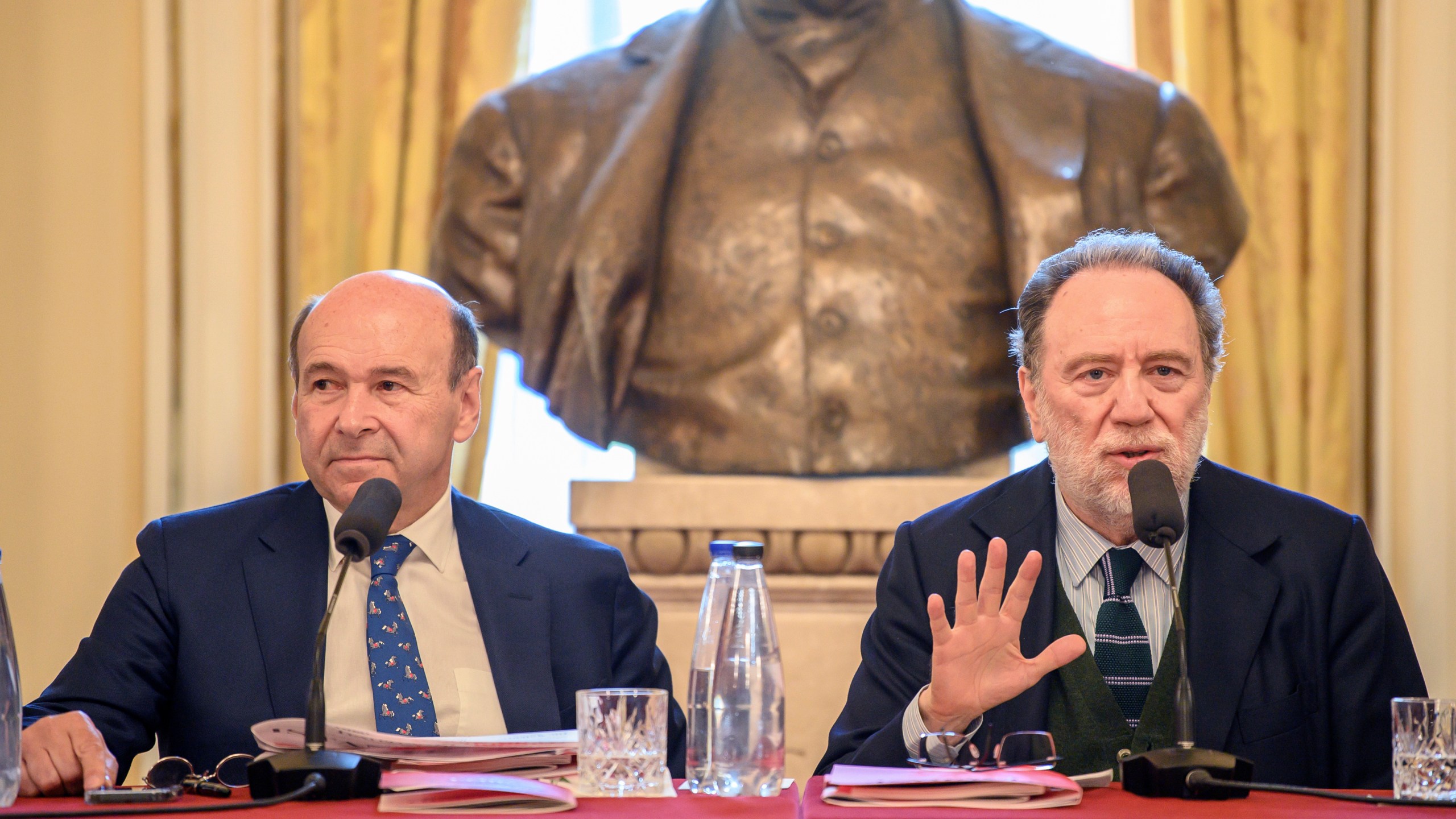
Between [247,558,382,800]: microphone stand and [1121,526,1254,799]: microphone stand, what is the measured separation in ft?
2.41

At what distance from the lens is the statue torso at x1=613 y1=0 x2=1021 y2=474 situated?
3.05m

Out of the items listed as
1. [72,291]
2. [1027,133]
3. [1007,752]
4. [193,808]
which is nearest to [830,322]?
[1027,133]

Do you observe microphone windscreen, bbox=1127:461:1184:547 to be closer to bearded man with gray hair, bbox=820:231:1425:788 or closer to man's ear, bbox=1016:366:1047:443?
bearded man with gray hair, bbox=820:231:1425:788

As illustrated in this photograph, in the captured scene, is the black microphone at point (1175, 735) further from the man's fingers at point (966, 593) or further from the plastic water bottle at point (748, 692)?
the plastic water bottle at point (748, 692)

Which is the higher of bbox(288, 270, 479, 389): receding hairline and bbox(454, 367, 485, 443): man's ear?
bbox(288, 270, 479, 389): receding hairline

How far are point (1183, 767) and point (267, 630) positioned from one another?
A: 1129 mm

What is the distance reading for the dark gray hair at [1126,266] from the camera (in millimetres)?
1996

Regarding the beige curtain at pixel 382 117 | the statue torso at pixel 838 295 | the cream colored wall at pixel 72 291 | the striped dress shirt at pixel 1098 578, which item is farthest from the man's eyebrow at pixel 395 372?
the cream colored wall at pixel 72 291

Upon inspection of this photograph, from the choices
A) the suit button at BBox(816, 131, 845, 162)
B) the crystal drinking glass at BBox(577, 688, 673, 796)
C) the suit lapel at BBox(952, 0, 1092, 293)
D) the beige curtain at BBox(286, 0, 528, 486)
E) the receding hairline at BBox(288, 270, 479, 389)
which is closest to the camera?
the crystal drinking glass at BBox(577, 688, 673, 796)

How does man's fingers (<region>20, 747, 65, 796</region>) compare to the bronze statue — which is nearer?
man's fingers (<region>20, 747, 65, 796</region>)

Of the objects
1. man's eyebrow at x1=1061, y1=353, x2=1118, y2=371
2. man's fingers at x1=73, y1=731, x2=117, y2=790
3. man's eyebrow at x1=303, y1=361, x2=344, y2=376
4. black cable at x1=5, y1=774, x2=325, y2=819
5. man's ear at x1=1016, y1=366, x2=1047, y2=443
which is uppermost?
man's eyebrow at x1=303, y1=361, x2=344, y2=376

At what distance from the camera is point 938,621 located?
1.61 metres

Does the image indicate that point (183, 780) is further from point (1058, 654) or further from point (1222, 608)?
point (1222, 608)

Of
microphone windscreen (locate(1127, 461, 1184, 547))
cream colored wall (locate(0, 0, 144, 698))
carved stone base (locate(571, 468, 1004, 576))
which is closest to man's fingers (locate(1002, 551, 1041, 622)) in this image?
microphone windscreen (locate(1127, 461, 1184, 547))
